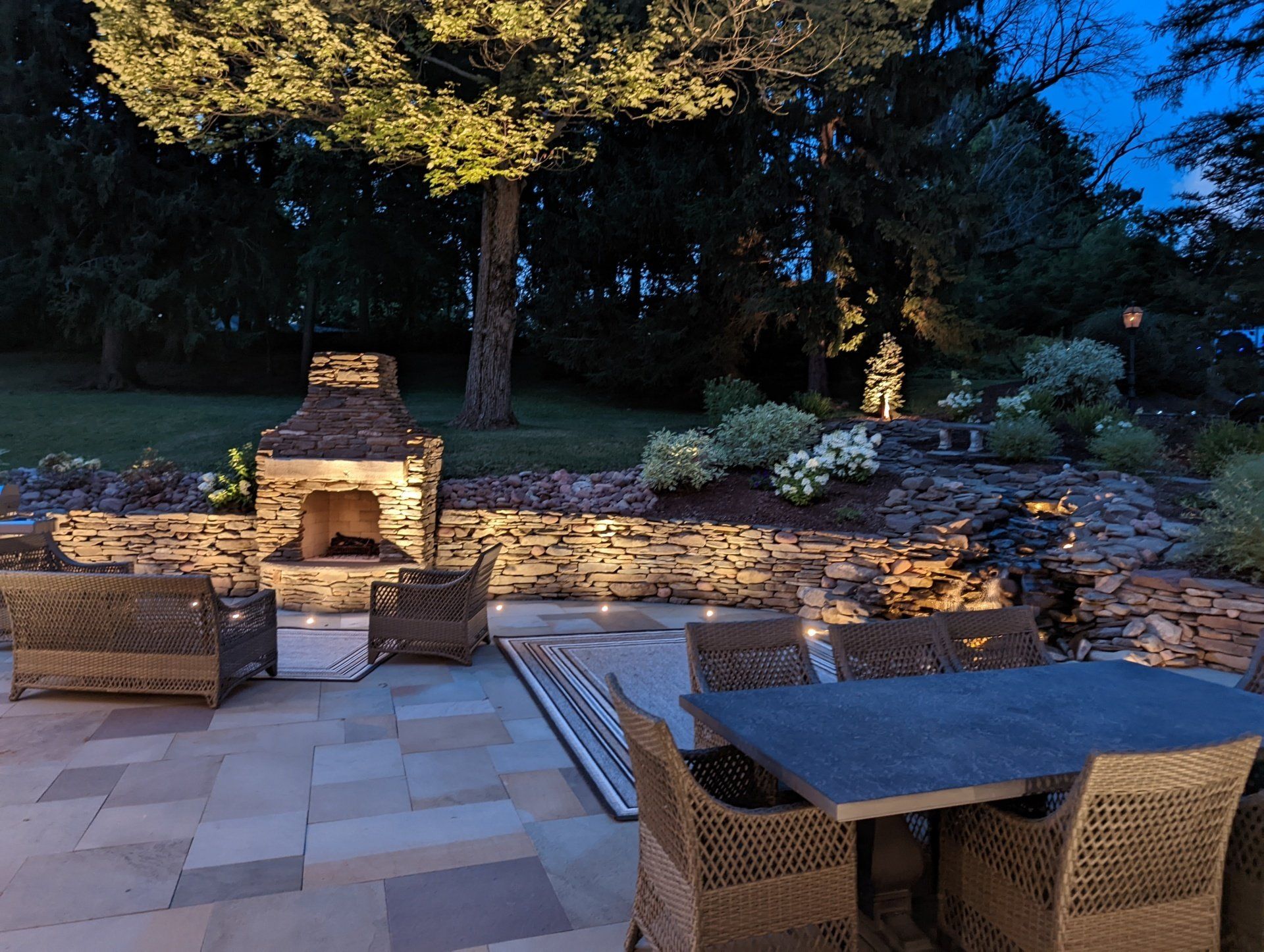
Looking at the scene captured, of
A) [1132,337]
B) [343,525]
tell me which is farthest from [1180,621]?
[1132,337]

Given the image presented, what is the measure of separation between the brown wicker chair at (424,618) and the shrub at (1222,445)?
8.27 metres

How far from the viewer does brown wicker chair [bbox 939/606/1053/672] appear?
3.76 m

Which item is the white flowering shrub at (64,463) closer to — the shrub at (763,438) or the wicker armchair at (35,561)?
the wicker armchair at (35,561)

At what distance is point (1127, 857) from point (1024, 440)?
9.34 m

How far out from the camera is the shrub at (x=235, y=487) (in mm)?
8492

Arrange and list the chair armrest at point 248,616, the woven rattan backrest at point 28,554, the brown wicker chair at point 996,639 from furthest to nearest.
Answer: the woven rattan backrest at point 28,554 < the chair armrest at point 248,616 < the brown wicker chair at point 996,639

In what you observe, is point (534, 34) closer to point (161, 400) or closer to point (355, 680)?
point (355, 680)

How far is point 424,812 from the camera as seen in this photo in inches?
139

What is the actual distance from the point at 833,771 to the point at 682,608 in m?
5.80

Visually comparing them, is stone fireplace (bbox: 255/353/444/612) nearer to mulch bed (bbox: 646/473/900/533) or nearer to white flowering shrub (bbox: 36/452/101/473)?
mulch bed (bbox: 646/473/900/533)

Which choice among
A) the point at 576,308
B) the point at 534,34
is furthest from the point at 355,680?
the point at 576,308

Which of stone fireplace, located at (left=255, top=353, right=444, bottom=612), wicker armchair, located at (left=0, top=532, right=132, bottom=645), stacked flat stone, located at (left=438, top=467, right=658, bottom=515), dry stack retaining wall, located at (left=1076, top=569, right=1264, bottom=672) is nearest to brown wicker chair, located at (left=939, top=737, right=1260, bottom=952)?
dry stack retaining wall, located at (left=1076, top=569, right=1264, bottom=672)

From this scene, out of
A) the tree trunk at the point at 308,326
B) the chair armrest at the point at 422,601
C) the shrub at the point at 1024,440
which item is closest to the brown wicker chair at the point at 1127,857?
the chair armrest at the point at 422,601

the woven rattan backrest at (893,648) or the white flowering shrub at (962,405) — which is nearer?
the woven rattan backrest at (893,648)
